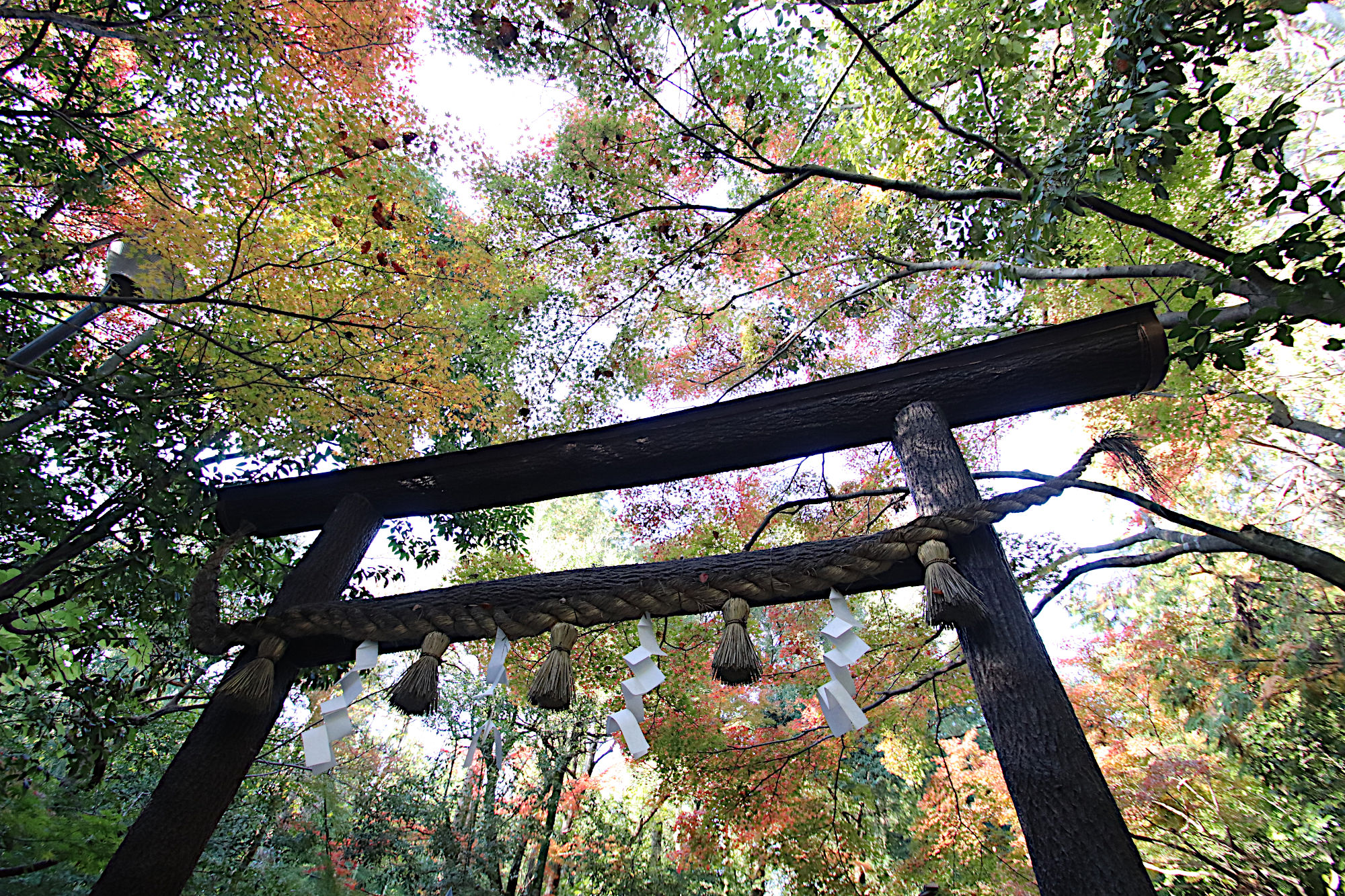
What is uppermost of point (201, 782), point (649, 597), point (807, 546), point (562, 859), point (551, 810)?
point (551, 810)

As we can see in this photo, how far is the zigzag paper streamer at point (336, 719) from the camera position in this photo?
1512 mm

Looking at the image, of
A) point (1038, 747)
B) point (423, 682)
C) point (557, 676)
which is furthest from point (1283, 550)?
point (423, 682)

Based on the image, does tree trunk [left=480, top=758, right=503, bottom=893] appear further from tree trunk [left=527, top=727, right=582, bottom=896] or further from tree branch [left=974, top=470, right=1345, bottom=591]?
tree branch [left=974, top=470, right=1345, bottom=591]

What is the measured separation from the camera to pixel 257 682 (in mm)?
1618

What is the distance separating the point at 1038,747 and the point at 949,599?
0.36 m

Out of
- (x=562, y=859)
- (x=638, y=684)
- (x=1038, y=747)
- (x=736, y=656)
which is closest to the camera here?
(x=1038, y=747)

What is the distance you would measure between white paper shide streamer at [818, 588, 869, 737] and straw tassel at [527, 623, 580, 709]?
70 cm

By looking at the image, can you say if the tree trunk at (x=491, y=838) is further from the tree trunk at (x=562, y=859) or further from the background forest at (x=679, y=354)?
the tree trunk at (x=562, y=859)

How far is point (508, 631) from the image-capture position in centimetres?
164

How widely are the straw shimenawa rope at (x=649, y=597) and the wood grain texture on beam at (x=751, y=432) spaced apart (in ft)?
1.01

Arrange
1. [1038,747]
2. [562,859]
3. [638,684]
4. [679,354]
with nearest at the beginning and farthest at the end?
1. [1038,747]
2. [638,684]
3. [679,354]
4. [562,859]

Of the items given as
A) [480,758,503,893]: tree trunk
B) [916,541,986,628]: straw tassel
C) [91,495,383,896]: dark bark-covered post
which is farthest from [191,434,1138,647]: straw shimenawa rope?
[480,758,503,893]: tree trunk

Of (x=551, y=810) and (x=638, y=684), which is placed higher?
(x=551, y=810)

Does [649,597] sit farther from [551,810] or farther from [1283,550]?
[551,810]
